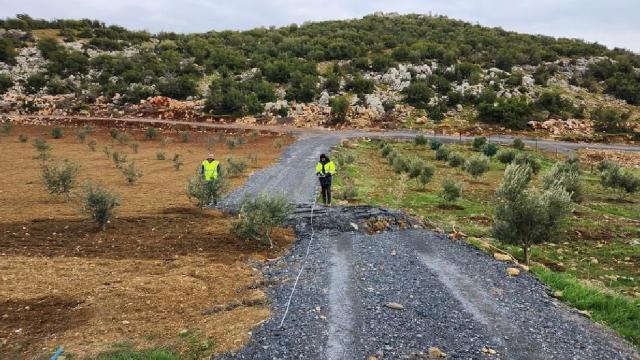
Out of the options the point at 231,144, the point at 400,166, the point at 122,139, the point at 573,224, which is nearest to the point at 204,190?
the point at 573,224

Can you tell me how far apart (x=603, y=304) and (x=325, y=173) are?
10079 millimetres

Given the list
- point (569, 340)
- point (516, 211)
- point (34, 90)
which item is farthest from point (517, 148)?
point (34, 90)

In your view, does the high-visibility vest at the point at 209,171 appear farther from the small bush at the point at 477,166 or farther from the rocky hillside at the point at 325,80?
the rocky hillside at the point at 325,80

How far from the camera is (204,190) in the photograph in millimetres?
16766

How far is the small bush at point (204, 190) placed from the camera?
16.7m

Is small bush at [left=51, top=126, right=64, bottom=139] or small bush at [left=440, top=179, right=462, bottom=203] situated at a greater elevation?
small bush at [left=51, top=126, right=64, bottom=139]

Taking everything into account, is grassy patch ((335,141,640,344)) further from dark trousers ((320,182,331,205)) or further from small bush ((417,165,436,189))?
dark trousers ((320,182,331,205))

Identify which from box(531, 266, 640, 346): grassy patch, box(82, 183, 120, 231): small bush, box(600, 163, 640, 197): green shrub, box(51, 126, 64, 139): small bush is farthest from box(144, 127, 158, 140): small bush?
box(531, 266, 640, 346): grassy patch

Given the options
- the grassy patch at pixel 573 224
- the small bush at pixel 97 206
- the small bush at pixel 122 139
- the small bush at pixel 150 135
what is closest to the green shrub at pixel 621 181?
the grassy patch at pixel 573 224

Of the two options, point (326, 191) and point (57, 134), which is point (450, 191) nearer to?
point (326, 191)

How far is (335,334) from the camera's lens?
771cm

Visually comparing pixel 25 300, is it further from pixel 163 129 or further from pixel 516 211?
pixel 163 129

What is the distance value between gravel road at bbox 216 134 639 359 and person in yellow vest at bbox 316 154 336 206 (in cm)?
378

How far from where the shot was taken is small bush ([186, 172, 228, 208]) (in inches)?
658
